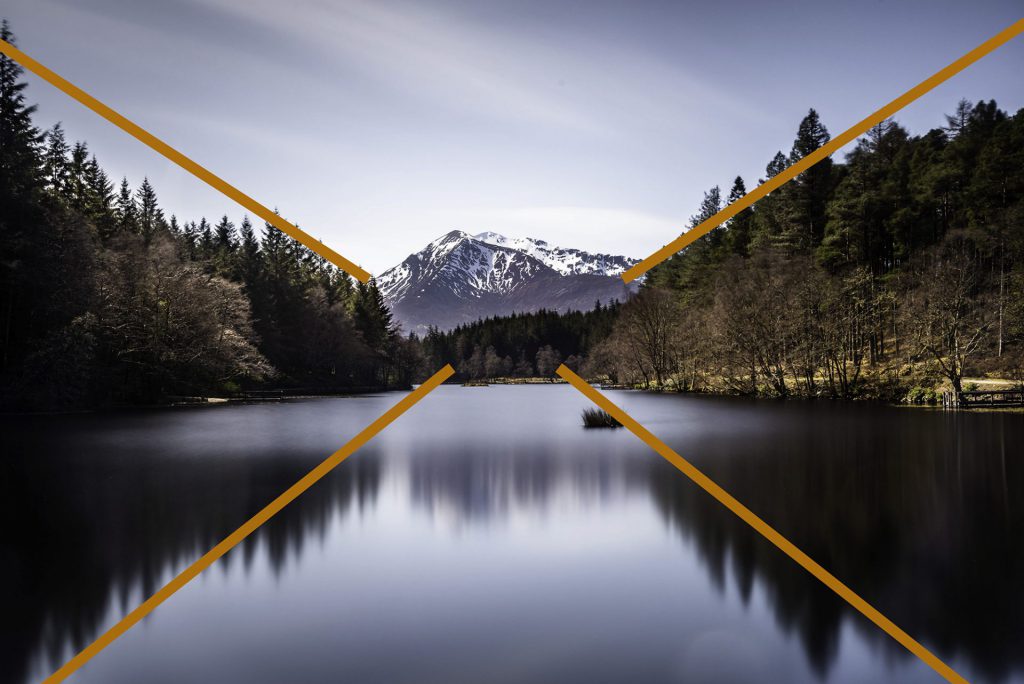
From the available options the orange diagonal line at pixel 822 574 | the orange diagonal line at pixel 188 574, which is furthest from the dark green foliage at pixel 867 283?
the orange diagonal line at pixel 188 574

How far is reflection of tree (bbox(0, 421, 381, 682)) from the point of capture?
290 inches

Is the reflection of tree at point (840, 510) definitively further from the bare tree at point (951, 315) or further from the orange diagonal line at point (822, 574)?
the bare tree at point (951, 315)

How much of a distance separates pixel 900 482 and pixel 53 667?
1632 centimetres

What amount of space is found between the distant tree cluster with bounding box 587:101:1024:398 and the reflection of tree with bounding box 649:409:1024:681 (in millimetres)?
27911

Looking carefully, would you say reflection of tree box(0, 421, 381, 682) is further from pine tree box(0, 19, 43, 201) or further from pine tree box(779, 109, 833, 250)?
pine tree box(779, 109, 833, 250)

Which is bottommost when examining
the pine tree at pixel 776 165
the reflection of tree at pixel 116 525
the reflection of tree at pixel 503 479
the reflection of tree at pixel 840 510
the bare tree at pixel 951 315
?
the reflection of tree at pixel 503 479

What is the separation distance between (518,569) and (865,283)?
57315 mm

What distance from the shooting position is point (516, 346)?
17650 centimetres

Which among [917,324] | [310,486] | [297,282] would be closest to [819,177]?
[917,324]

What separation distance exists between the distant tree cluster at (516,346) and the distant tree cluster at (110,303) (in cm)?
8734

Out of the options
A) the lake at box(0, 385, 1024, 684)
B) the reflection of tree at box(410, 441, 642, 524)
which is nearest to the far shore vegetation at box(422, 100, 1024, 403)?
the lake at box(0, 385, 1024, 684)

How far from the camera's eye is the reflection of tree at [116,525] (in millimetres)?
7375

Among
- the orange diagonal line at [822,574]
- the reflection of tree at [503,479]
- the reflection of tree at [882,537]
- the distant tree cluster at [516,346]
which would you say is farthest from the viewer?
the distant tree cluster at [516,346]

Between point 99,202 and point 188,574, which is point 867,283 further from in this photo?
point 99,202
